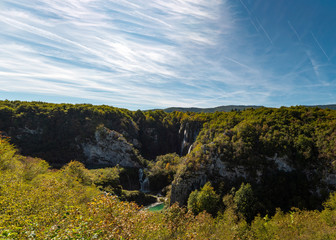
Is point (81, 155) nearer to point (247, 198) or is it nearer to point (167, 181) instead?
point (167, 181)

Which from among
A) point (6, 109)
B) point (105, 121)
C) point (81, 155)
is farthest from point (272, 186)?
point (6, 109)

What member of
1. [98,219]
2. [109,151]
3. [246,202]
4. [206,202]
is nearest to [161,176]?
[109,151]

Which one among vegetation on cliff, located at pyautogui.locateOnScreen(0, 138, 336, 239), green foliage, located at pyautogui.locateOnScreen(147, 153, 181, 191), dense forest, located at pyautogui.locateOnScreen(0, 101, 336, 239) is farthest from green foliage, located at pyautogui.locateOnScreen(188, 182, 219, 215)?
green foliage, located at pyautogui.locateOnScreen(147, 153, 181, 191)

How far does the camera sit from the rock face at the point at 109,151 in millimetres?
84250

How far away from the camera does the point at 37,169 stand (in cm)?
3850

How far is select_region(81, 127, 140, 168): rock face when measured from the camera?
84.2 m

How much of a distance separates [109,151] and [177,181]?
4581cm

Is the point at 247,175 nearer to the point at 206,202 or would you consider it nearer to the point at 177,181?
the point at 206,202

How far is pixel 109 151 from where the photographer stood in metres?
85.4

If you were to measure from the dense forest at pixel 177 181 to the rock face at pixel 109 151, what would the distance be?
489mm

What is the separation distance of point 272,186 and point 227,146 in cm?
1522

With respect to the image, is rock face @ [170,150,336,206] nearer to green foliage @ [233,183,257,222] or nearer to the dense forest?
the dense forest

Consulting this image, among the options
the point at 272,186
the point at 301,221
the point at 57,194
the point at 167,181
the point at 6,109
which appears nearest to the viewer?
the point at 57,194

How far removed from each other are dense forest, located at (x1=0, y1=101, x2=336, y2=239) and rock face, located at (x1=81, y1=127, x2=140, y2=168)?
19.3 inches
